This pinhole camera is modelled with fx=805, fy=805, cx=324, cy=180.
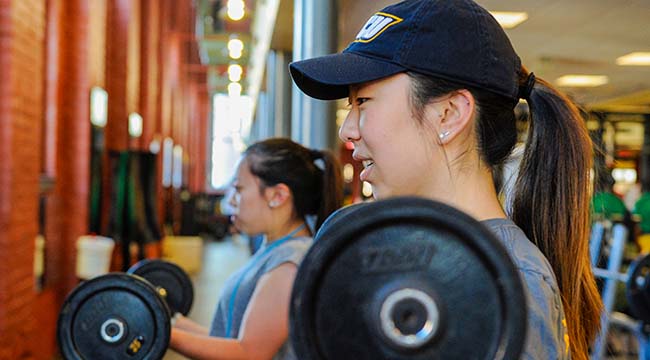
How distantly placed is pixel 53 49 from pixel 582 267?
5.07 meters

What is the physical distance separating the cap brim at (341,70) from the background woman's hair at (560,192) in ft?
0.77

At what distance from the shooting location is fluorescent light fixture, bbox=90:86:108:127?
660cm

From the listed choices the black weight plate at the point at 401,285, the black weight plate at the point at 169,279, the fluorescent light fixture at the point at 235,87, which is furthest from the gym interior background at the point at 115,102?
the fluorescent light fixture at the point at 235,87

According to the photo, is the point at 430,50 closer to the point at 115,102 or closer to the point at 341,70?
the point at 341,70

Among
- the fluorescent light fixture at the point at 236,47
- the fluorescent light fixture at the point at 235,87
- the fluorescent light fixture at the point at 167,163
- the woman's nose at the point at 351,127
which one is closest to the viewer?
the woman's nose at the point at 351,127

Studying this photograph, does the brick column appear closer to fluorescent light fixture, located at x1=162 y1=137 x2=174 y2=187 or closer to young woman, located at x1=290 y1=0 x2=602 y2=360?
young woman, located at x1=290 y1=0 x2=602 y2=360

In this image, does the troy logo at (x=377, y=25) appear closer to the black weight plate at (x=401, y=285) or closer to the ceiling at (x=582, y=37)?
the black weight plate at (x=401, y=285)

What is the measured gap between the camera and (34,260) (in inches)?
190

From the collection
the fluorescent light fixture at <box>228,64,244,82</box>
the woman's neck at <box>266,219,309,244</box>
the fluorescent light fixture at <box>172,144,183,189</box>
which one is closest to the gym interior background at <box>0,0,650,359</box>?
the woman's neck at <box>266,219,309,244</box>

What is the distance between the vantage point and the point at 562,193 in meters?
1.24

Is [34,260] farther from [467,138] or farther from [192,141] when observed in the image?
[192,141]

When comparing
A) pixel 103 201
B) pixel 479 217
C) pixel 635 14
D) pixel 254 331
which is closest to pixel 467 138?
pixel 479 217

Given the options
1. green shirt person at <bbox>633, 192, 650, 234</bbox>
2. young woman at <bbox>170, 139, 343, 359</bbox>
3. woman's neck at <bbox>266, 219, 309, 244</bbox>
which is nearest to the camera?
young woman at <bbox>170, 139, 343, 359</bbox>

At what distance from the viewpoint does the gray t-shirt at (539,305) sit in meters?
0.97
